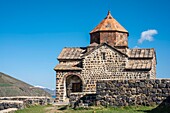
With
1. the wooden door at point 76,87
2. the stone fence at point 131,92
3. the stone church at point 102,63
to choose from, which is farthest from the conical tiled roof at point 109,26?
the stone fence at point 131,92

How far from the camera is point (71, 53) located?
83.4 feet

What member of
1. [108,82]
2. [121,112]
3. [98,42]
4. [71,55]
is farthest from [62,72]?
[121,112]

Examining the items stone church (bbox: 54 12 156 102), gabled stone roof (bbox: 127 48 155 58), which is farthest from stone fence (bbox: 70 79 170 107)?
gabled stone roof (bbox: 127 48 155 58)

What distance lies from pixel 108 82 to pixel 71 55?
1272 centimetres

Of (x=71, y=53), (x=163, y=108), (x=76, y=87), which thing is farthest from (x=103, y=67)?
(x=163, y=108)

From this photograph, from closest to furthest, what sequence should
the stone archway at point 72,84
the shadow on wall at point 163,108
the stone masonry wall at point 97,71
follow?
the shadow on wall at point 163,108 < the stone masonry wall at point 97,71 < the stone archway at point 72,84

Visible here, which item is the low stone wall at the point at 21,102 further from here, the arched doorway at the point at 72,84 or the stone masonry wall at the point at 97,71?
the arched doorway at the point at 72,84

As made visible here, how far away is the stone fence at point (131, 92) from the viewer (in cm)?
1197

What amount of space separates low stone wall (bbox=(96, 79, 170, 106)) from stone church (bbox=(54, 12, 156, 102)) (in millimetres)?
10225

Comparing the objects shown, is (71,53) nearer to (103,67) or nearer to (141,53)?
(103,67)

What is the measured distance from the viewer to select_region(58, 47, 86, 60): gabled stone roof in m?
24.8

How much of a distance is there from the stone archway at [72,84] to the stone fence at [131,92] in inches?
455

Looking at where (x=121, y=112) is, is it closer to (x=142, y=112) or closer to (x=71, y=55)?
(x=142, y=112)

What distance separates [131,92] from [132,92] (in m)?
0.04
